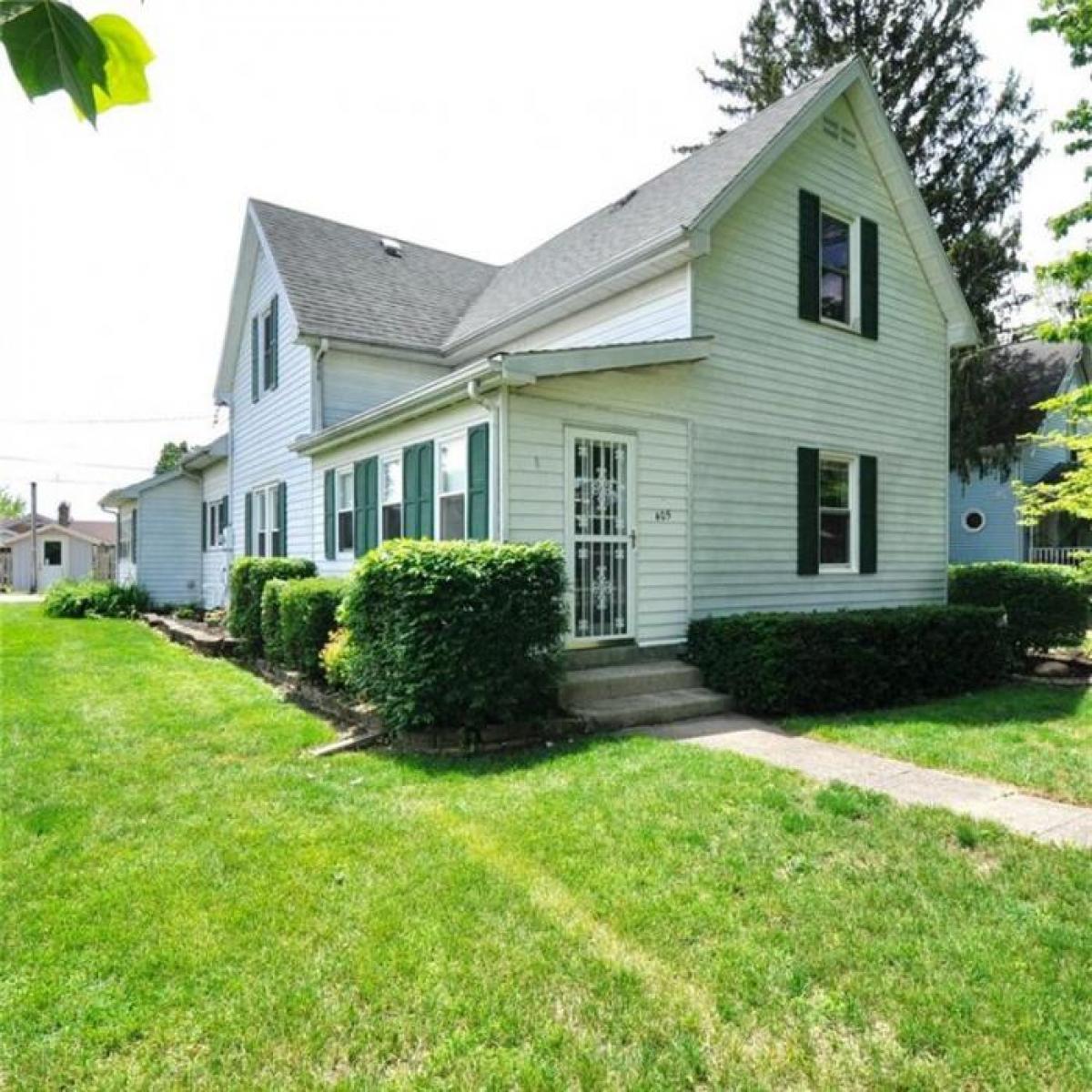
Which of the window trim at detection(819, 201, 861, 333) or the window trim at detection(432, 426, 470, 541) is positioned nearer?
the window trim at detection(432, 426, 470, 541)

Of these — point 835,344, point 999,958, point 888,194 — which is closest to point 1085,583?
point 835,344

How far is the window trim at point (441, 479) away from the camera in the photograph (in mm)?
8273

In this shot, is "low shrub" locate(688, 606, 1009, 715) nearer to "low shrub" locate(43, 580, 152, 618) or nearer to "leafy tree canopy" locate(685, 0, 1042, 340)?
"leafy tree canopy" locate(685, 0, 1042, 340)

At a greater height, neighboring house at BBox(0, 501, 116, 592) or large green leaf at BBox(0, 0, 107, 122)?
large green leaf at BBox(0, 0, 107, 122)

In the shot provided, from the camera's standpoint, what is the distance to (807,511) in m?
10.2

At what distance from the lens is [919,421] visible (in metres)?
11.9

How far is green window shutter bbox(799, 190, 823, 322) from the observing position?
1016 cm

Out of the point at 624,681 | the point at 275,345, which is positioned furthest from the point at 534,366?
the point at 275,345

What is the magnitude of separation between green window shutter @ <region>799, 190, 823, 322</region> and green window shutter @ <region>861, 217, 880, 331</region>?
1065mm

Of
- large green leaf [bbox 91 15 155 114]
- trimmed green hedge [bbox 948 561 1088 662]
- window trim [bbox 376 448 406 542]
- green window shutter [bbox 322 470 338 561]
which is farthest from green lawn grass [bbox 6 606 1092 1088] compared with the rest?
trimmed green hedge [bbox 948 561 1088 662]

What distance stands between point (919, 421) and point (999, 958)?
1044 cm

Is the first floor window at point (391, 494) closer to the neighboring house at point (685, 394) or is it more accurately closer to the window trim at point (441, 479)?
the neighboring house at point (685, 394)

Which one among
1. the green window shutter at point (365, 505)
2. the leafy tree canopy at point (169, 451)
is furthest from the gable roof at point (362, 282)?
the leafy tree canopy at point (169, 451)

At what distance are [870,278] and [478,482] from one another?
7052 mm
